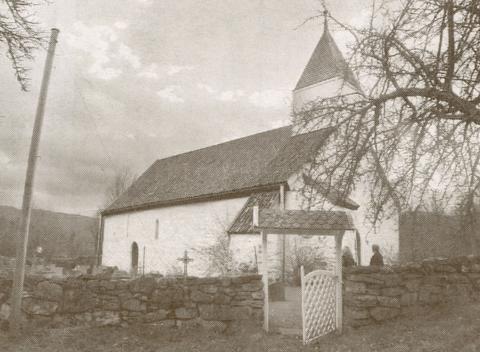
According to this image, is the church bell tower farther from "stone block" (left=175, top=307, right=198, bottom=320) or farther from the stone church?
"stone block" (left=175, top=307, right=198, bottom=320)

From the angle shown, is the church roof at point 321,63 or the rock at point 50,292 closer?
the rock at point 50,292

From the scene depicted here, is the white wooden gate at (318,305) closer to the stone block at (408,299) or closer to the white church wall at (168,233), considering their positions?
the stone block at (408,299)

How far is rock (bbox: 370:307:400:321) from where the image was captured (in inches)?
329

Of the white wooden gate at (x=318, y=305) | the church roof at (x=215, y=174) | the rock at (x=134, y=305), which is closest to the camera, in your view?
the white wooden gate at (x=318, y=305)

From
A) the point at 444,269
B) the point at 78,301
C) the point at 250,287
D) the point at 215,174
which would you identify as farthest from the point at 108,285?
the point at 215,174

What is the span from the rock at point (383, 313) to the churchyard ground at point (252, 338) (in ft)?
0.48

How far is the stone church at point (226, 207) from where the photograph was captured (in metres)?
18.1

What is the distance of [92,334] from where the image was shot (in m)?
7.89

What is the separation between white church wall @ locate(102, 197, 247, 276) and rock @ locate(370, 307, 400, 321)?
41.3 feet

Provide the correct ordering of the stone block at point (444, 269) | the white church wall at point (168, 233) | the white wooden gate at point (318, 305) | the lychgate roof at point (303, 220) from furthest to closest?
the white church wall at point (168, 233)
the stone block at point (444, 269)
the lychgate roof at point (303, 220)
the white wooden gate at point (318, 305)

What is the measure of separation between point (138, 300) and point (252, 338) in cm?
242

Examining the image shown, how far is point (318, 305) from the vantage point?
28.0ft

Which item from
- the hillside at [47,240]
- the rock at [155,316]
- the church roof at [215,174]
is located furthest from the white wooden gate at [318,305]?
the hillside at [47,240]

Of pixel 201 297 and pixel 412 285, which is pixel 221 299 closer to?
pixel 201 297
